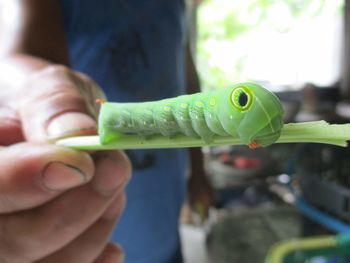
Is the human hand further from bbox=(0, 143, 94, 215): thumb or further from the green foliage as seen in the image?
the green foliage

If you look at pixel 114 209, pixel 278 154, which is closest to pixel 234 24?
pixel 278 154

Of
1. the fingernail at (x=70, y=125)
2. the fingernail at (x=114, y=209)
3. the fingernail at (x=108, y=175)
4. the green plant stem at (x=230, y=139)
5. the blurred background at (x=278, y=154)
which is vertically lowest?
the blurred background at (x=278, y=154)

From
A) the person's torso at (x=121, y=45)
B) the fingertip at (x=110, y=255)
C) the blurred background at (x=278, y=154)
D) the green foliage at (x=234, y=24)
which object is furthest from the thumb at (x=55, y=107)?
the green foliage at (x=234, y=24)

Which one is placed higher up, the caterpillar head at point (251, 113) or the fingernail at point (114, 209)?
the caterpillar head at point (251, 113)

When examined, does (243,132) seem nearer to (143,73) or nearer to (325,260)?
(143,73)

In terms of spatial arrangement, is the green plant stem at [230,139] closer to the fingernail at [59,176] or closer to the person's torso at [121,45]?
the fingernail at [59,176]

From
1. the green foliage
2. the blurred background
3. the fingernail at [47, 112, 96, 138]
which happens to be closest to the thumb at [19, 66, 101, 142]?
the fingernail at [47, 112, 96, 138]
